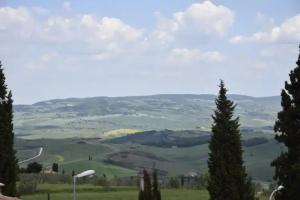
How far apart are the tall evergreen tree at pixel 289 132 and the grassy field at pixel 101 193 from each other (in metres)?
35.0

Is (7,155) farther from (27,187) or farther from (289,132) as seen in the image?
(27,187)

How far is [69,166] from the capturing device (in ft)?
571

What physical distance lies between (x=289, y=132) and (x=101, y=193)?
1790 inches

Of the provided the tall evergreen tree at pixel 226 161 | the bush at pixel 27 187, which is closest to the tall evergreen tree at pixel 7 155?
the tall evergreen tree at pixel 226 161

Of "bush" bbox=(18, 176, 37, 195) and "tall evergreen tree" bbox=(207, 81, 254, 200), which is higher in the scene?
"tall evergreen tree" bbox=(207, 81, 254, 200)

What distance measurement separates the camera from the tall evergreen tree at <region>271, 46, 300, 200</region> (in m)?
39.5

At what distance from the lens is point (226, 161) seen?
45.2 meters

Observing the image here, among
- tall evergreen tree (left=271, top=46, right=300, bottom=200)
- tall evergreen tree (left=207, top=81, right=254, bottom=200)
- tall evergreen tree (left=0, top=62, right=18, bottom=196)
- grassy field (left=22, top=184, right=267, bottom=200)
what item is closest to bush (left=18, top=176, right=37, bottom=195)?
grassy field (left=22, top=184, right=267, bottom=200)

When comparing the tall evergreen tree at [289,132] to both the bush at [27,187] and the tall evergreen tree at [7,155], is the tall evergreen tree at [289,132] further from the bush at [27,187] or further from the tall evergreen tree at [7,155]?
the bush at [27,187]

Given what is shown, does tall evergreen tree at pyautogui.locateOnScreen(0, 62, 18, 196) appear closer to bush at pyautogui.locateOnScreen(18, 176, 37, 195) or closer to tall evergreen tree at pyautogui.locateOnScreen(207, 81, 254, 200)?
tall evergreen tree at pyautogui.locateOnScreen(207, 81, 254, 200)

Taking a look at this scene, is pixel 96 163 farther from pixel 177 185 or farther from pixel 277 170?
pixel 277 170

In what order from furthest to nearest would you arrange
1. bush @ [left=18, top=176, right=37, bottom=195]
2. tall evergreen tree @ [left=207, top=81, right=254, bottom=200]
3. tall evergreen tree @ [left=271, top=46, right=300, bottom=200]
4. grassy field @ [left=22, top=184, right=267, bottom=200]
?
bush @ [left=18, top=176, right=37, bottom=195]
grassy field @ [left=22, top=184, right=267, bottom=200]
tall evergreen tree @ [left=207, top=81, right=254, bottom=200]
tall evergreen tree @ [left=271, top=46, right=300, bottom=200]

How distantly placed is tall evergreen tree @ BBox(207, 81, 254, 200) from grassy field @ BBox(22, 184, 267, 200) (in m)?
29.6

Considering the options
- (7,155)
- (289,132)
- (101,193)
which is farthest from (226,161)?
(101,193)
